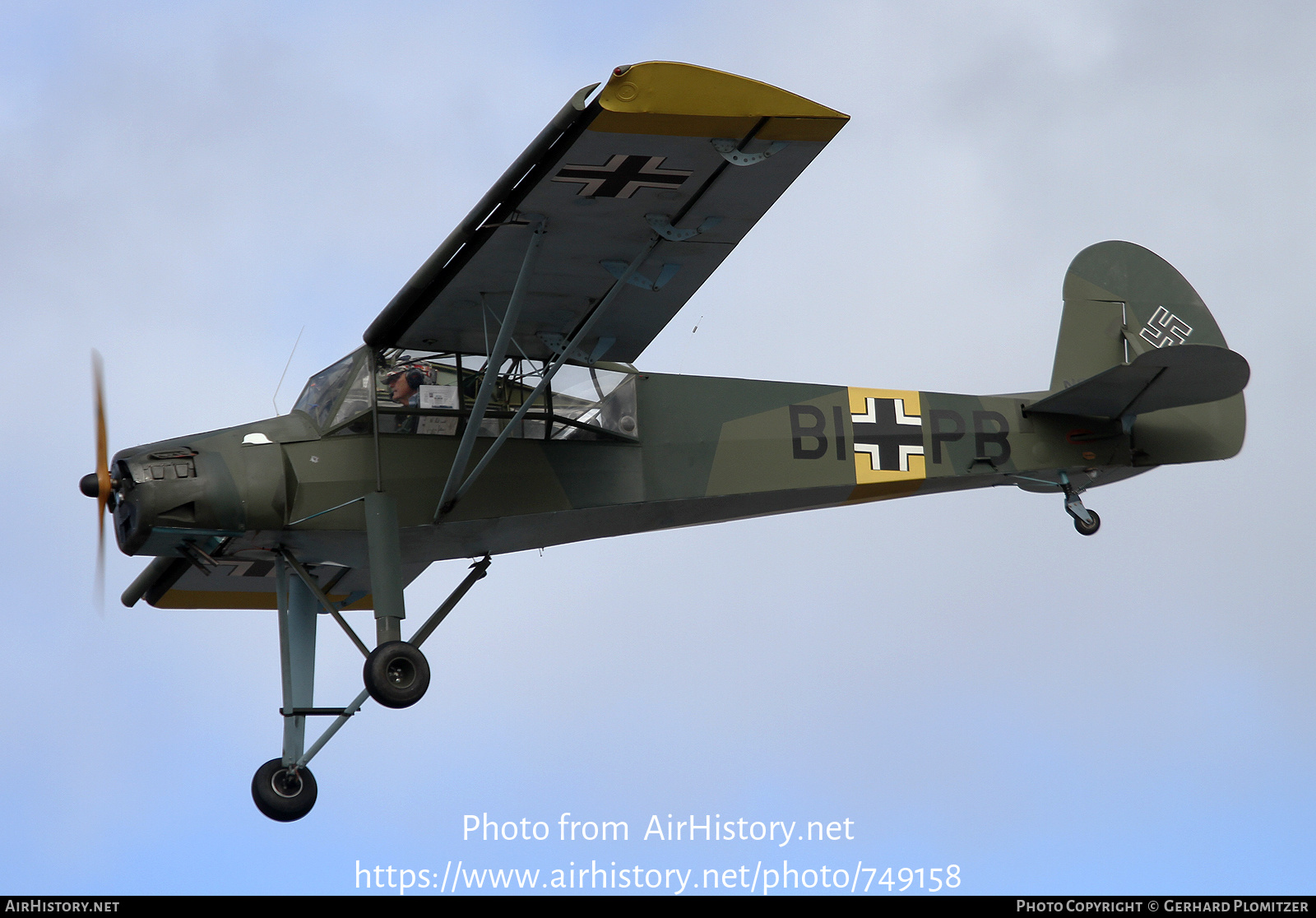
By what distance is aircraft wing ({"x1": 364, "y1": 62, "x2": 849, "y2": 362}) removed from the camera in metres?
9.67

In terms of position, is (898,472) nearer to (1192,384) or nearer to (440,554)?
(1192,384)

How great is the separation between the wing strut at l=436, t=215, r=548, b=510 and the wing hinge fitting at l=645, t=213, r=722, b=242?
0.74 meters

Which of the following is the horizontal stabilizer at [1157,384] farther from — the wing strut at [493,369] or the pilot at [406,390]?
the pilot at [406,390]

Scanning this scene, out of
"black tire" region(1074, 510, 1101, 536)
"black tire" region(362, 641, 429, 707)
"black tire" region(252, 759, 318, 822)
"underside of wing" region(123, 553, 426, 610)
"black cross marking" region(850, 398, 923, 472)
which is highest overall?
"black cross marking" region(850, 398, 923, 472)

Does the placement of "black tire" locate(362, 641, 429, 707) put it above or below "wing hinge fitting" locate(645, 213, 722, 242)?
below

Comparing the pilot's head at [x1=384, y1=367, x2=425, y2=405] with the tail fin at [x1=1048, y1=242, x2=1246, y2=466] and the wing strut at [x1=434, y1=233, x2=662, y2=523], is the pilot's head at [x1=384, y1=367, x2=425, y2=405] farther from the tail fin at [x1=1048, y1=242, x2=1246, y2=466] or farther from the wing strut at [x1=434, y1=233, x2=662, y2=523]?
the tail fin at [x1=1048, y1=242, x2=1246, y2=466]

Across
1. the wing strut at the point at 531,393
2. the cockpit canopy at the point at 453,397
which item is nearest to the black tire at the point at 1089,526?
the cockpit canopy at the point at 453,397

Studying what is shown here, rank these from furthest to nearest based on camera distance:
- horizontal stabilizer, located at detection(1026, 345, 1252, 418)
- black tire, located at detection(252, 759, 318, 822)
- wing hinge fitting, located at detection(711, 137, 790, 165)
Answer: horizontal stabilizer, located at detection(1026, 345, 1252, 418), black tire, located at detection(252, 759, 318, 822), wing hinge fitting, located at detection(711, 137, 790, 165)

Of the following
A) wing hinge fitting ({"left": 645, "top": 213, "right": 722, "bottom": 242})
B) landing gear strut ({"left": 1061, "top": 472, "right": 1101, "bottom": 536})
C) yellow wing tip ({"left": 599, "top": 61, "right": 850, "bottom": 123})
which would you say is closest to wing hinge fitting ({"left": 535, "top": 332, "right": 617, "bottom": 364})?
wing hinge fitting ({"left": 645, "top": 213, "right": 722, "bottom": 242})

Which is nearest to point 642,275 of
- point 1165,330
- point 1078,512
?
point 1078,512

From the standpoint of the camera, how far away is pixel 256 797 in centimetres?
1218

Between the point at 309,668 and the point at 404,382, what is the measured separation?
266cm

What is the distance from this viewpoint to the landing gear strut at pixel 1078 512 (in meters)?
14.1

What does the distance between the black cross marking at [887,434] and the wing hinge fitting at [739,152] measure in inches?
153
